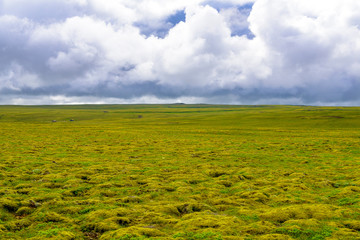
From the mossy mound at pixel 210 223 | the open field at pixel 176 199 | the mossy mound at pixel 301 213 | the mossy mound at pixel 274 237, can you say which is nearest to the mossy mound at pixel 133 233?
the open field at pixel 176 199

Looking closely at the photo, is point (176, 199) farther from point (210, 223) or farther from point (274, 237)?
point (274, 237)

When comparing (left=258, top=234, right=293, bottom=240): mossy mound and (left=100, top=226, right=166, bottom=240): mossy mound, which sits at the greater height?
(left=100, top=226, right=166, bottom=240): mossy mound

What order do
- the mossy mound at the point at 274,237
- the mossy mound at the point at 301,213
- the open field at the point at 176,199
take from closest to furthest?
1. the mossy mound at the point at 274,237
2. the open field at the point at 176,199
3. the mossy mound at the point at 301,213

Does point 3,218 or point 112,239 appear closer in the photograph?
point 112,239

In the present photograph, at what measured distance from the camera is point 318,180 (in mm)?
21469

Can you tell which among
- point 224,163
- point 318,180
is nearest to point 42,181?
point 224,163

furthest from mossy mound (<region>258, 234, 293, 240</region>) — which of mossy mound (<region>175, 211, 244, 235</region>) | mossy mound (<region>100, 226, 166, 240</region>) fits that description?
mossy mound (<region>100, 226, 166, 240</region>)

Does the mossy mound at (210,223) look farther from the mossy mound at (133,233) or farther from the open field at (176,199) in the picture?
the mossy mound at (133,233)

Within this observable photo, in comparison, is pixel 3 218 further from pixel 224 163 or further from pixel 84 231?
pixel 224 163

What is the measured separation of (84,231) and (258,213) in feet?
29.0

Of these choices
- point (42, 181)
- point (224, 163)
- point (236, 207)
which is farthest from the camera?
point (224, 163)

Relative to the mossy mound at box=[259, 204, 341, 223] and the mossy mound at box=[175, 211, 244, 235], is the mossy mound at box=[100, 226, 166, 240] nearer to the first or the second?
the mossy mound at box=[175, 211, 244, 235]

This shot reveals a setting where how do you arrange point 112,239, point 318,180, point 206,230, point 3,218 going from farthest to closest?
point 318,180
point 3,218
point 206,230
point 112,239

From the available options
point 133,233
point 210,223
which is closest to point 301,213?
point 210,223
